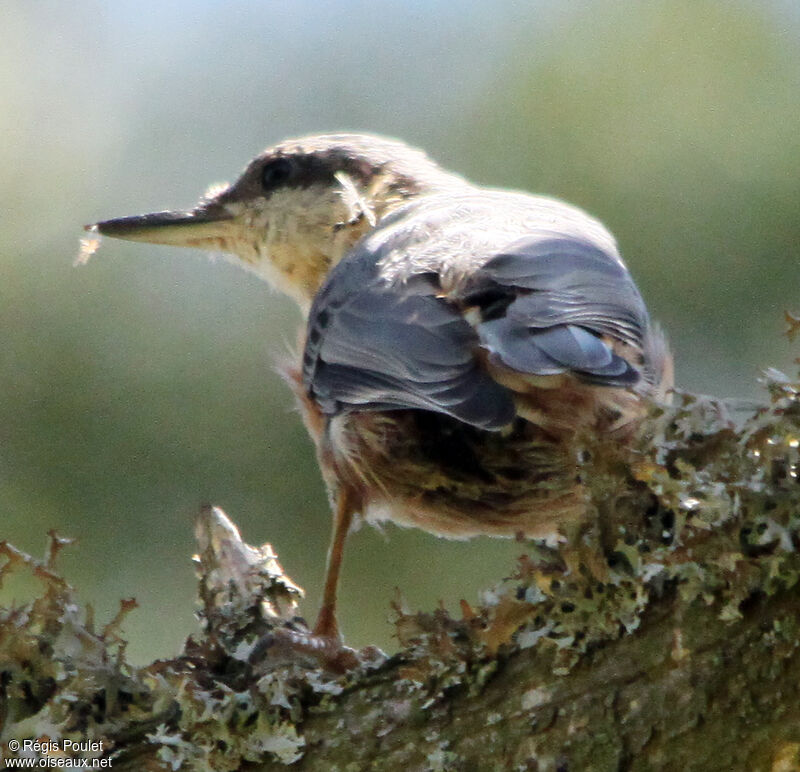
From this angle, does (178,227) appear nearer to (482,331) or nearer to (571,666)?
(482,331)

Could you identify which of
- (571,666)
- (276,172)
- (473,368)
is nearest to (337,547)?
(473,368)

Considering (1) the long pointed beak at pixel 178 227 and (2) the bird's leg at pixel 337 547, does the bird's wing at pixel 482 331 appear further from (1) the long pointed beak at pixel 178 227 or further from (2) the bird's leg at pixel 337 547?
(1) the long pointed beak at pixel 178 227

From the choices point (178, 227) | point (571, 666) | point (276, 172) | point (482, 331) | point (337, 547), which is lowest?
point (571, 666)

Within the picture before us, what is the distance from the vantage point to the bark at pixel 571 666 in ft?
5.72

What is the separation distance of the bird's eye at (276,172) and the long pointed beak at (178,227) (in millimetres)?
188

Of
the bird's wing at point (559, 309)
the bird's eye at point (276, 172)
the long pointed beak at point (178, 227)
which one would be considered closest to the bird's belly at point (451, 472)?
the bird's wing at point (559, 309)

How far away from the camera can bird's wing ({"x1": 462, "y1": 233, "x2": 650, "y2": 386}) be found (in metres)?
2.25

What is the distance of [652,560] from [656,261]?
9.37 feet

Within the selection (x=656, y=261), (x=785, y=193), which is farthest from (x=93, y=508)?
(x=785, y=193)

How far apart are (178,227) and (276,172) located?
42cm

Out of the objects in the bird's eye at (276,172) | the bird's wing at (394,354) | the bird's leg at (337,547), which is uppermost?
the bird's eye at (276,172)

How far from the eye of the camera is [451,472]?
2.79 metres

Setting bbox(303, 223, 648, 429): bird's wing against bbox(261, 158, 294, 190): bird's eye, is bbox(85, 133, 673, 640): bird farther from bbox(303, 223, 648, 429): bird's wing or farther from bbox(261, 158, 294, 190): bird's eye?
bbox(261, 158, 294, 190): bird's eye

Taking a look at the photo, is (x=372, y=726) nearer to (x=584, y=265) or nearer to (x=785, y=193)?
(x=584, y=265)
